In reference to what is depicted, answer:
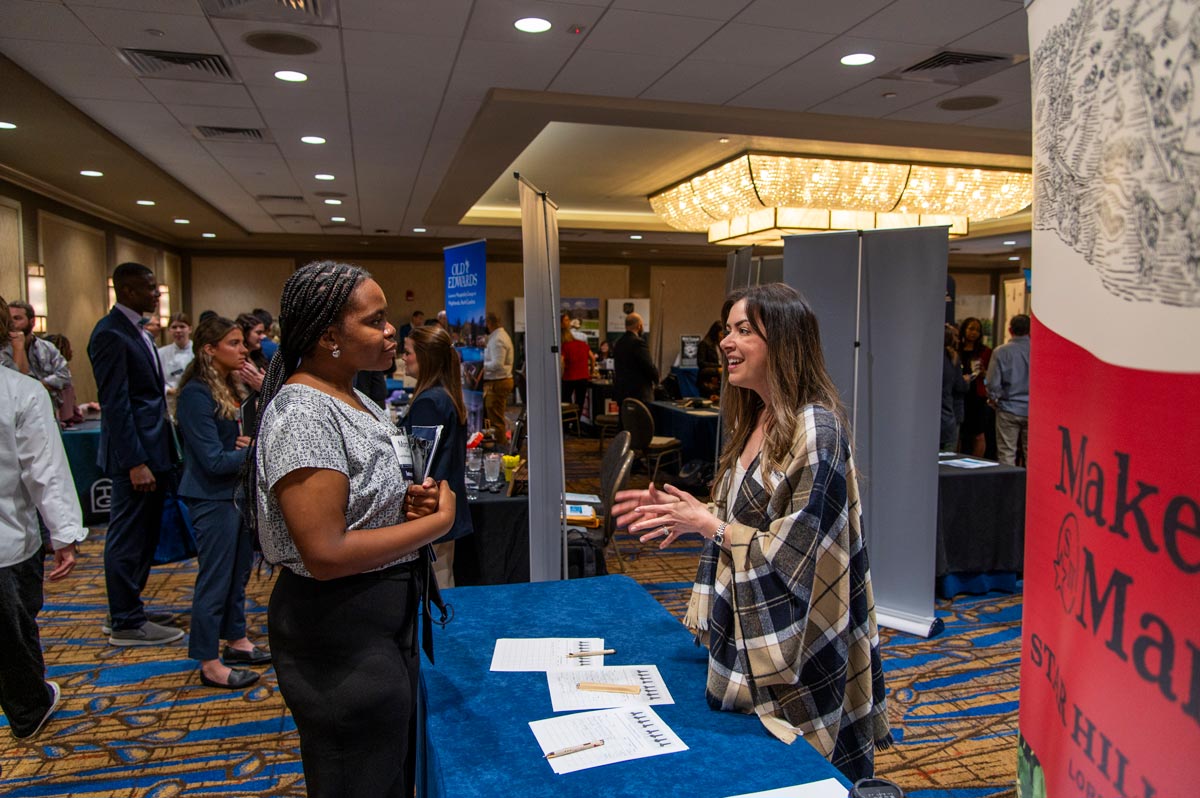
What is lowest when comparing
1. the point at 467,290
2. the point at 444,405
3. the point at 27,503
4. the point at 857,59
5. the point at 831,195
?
the point at 27,503

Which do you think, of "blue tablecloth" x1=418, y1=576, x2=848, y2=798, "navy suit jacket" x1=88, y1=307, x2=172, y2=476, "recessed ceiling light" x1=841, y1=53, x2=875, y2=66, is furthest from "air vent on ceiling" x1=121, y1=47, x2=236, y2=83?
"blue tablecloth" x1=418, y1=576, x2=848, y2=798

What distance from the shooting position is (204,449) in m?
3.12

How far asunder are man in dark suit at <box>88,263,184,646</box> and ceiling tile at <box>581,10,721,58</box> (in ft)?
8.08

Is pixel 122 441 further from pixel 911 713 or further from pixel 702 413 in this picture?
pixel 702 413

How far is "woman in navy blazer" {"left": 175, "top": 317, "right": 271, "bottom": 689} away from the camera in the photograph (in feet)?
10.3

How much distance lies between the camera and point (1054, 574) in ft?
2.46

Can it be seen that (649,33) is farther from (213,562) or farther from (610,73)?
(213,562)

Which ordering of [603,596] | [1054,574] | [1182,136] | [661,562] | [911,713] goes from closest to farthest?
[1182,136] < [1054,574] < [603,596] < [911,713] < [661,562]

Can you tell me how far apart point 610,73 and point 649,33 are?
0.70m

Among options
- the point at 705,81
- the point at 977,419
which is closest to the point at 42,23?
the point at 705,81

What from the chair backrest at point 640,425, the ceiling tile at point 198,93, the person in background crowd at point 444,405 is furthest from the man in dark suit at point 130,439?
the chair backrest at point 640,425

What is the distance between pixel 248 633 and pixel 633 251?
1267 centimetres

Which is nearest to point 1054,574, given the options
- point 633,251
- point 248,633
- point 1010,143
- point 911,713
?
point 911,713

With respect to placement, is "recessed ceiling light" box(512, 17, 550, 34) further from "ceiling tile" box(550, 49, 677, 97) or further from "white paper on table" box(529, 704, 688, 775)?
"white paper on table" box(529, 704, 688, 775)
